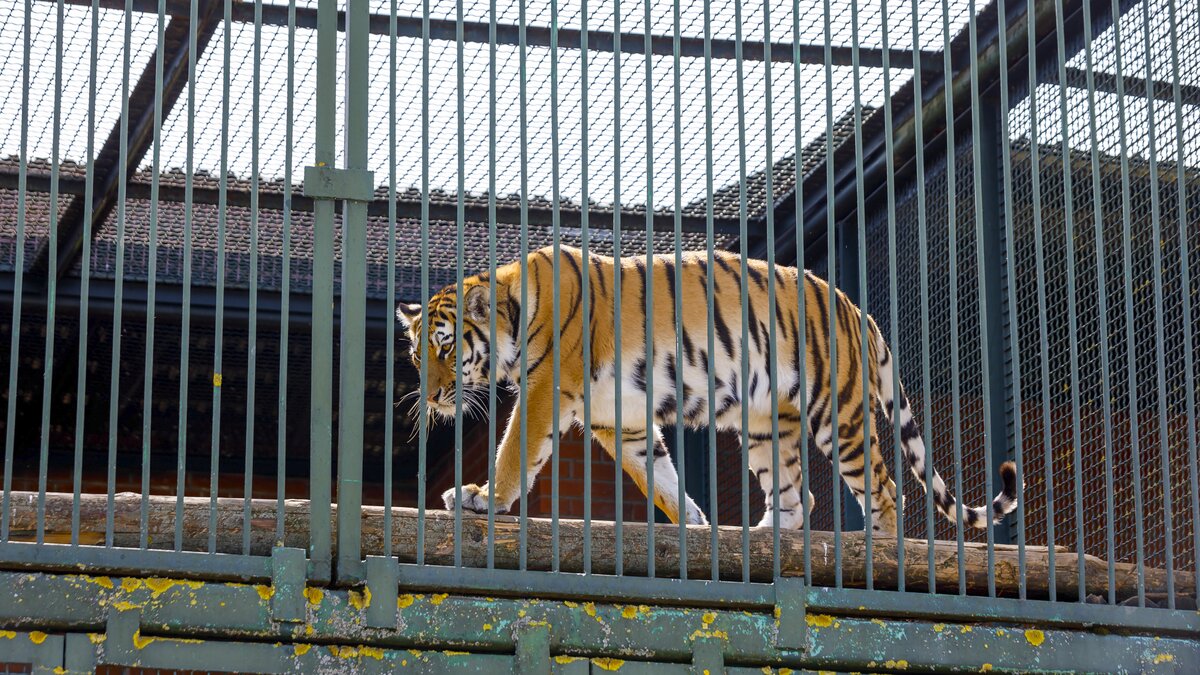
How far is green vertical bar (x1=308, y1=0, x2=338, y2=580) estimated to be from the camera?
321 centimetres

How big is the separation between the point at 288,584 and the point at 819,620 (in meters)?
1.15

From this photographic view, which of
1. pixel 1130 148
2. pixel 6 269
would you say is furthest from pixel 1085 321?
pixel 6 269

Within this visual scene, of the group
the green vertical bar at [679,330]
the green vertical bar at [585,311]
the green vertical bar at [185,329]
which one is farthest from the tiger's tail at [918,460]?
the green vertical bar at [185,329]

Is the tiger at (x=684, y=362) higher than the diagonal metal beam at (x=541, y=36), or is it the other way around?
the diagonal metal beam at (x=541, y=36)

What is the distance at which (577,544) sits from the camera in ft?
12.2

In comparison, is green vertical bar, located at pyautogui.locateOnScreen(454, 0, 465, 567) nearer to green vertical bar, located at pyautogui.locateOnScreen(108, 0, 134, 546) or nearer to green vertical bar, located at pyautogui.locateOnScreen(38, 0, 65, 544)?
green vertical bar, located at pyautogui.locateOnScreen(108, 0, 134, 546)

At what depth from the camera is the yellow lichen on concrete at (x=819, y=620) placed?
3.40m

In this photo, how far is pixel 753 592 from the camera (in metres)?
3.40

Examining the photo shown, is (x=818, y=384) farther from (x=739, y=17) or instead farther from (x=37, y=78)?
(x=37, y=78)

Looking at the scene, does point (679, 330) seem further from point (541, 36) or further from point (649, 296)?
point (541, 36)

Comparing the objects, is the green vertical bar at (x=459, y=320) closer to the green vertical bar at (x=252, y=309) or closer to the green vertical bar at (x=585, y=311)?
the green vertical bar at (x=585, y=311)

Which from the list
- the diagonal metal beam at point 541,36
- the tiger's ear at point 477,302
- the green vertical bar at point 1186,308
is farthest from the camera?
the tiger's ear at point 477,302

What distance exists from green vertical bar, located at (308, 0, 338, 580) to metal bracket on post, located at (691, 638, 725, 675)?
79 cm

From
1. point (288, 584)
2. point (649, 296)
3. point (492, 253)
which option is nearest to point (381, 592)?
point (288, 584)
